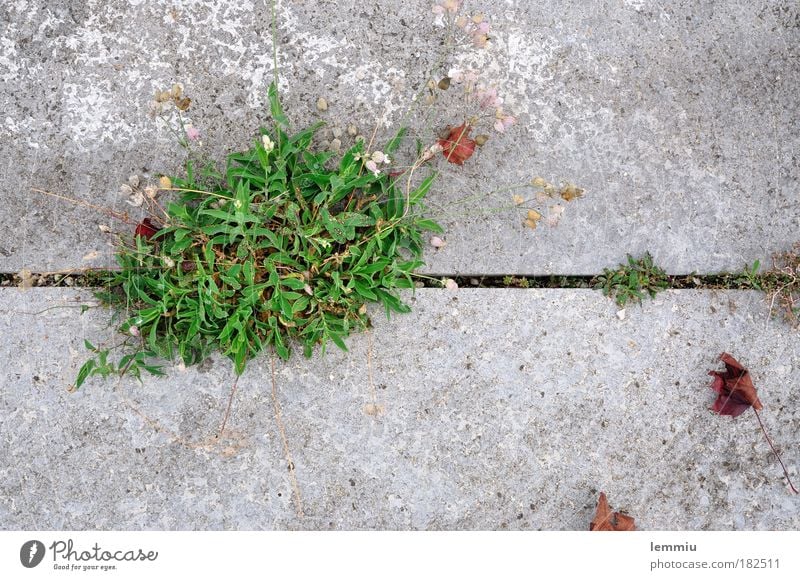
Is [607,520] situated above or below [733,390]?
below

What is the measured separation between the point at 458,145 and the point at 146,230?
1.14 metres

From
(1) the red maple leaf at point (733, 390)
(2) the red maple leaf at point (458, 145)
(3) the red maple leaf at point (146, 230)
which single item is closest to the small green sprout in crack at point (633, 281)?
(1) the red maple leaf at point (733, 390)

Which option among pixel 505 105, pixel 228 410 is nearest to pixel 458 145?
pixel 505 105

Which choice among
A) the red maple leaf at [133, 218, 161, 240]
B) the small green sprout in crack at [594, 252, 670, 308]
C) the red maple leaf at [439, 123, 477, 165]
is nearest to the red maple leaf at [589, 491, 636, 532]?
the small green sprout in crack at [594, 252, 670, 308]

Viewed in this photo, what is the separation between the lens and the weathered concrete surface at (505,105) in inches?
96.0

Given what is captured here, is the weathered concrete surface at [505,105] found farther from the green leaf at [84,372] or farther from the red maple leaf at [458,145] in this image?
the green leaf at [84,372]

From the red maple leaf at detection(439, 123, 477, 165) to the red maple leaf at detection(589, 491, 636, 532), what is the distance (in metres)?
1.34

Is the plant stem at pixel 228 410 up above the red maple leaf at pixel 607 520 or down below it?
above

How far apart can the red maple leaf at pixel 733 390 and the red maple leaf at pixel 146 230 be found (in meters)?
2.11

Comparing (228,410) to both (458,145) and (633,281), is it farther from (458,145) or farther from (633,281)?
(633,281)

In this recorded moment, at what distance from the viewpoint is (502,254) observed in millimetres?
2488

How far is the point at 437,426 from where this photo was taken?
8.08 ft

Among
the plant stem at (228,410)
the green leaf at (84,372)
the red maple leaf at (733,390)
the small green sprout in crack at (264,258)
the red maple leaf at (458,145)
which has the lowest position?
the plant stem at (228,410)

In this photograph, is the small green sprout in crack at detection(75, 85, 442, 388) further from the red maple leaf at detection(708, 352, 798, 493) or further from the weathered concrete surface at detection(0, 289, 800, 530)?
the red maple leaf at detection(708, 352, 798, 493)
